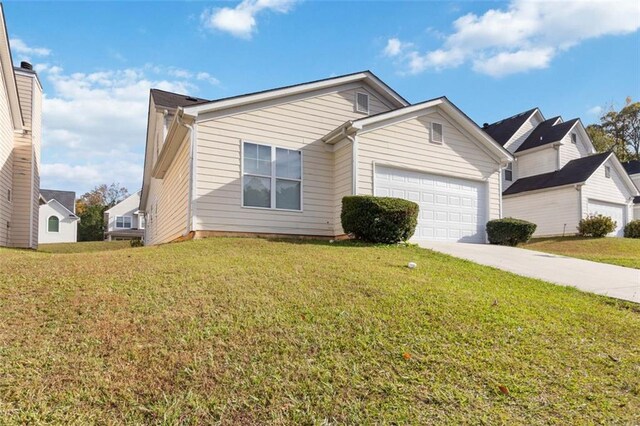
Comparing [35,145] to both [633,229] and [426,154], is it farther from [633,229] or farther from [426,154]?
[633,229]

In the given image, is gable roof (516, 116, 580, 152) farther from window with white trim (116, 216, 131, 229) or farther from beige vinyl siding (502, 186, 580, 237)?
window with white trim (116, 216, 131, 229)

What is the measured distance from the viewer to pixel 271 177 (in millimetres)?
11266

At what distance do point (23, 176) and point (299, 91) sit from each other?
1018 cm

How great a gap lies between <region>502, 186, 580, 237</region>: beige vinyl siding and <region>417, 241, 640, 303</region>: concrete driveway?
11086mm

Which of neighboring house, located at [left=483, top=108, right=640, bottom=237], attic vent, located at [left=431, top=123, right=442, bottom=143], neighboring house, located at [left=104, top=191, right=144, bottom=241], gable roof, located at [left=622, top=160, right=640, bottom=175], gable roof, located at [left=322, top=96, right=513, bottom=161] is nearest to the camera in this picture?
gable roof, located at [left=322, top=96, right=513, bottom=161]

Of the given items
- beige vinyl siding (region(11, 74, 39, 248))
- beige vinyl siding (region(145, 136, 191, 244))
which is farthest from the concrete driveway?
beige vinyl siding (region(11, 74, 39, 248))

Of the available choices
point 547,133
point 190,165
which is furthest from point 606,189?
point 190,165

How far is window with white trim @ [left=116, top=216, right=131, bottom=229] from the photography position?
43.7m

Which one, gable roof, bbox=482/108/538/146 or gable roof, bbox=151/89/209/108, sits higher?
gable roof, bbox=482/108/538/146

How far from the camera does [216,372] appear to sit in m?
3.32

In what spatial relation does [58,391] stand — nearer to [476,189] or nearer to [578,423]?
[578,423]

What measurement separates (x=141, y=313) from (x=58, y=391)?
1.31 m

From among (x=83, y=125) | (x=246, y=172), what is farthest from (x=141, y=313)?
(x=83, y=125)

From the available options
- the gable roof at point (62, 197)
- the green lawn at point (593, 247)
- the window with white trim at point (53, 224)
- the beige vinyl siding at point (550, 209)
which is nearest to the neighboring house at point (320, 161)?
the green lawn at point (593, 247)
